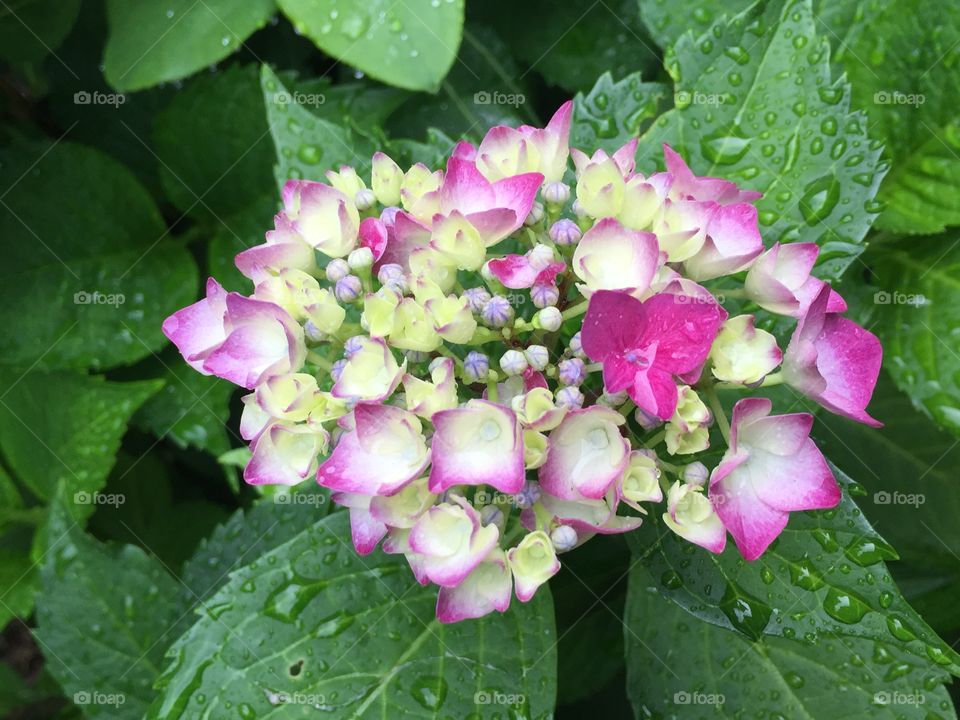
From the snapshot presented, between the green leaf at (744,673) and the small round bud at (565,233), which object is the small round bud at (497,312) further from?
the green leaf at (744,673)

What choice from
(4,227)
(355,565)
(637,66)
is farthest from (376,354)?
(4,227)

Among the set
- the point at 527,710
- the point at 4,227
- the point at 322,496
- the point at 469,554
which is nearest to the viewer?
the point at 469,554

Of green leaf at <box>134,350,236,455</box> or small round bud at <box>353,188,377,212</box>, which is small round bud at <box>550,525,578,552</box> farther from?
green leaf at <box>134,350,236,455</box>

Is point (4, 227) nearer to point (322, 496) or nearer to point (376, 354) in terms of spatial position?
point (322, 496)

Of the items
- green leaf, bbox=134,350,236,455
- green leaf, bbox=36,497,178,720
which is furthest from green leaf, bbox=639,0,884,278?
green leaf, bbox=36,497,178,720

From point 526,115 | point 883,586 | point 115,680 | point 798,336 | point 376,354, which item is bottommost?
point 115,680

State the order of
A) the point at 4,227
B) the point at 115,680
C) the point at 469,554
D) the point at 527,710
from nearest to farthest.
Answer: the point at 469,554
the point at 527,710
the point at 115,680
the point at 4,227
